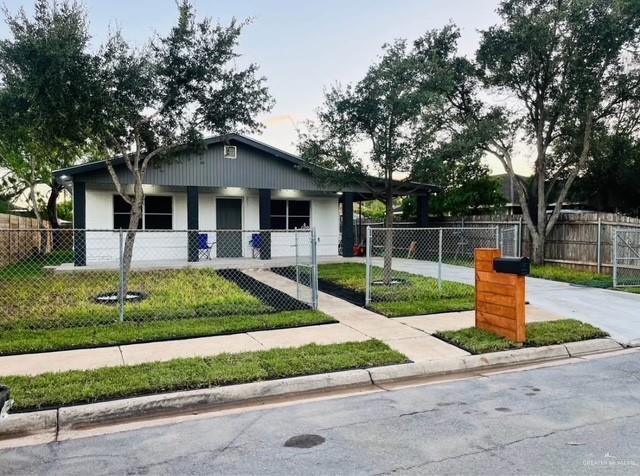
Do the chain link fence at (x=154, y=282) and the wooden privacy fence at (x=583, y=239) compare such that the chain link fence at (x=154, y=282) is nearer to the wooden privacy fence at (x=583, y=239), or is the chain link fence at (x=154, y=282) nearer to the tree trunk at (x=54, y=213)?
the wooden privacy fence at (x=583, y=239)

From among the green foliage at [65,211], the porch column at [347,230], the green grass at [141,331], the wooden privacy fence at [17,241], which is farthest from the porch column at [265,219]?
the green foliage at [65,211]

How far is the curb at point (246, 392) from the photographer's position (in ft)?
13.3

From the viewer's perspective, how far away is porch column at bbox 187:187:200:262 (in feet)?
53.1

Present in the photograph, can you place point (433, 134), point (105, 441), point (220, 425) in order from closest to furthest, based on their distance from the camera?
1. point (105, 441)
2. point (220, 425)
3. point (433, 134)

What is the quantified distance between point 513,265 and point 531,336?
1160mm

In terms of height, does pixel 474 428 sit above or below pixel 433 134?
below

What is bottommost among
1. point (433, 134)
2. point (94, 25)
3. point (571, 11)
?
point (433, 134)

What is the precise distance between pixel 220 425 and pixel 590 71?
52.2ft

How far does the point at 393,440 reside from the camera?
12.0ft

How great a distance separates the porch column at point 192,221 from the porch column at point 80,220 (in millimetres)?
3190

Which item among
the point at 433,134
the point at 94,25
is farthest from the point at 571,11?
the point at 94,25

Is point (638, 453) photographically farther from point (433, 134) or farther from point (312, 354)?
point (433, 134)

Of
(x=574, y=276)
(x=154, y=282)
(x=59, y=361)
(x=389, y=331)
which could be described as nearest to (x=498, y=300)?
(x=389, y=331)

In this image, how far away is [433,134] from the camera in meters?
11.5
